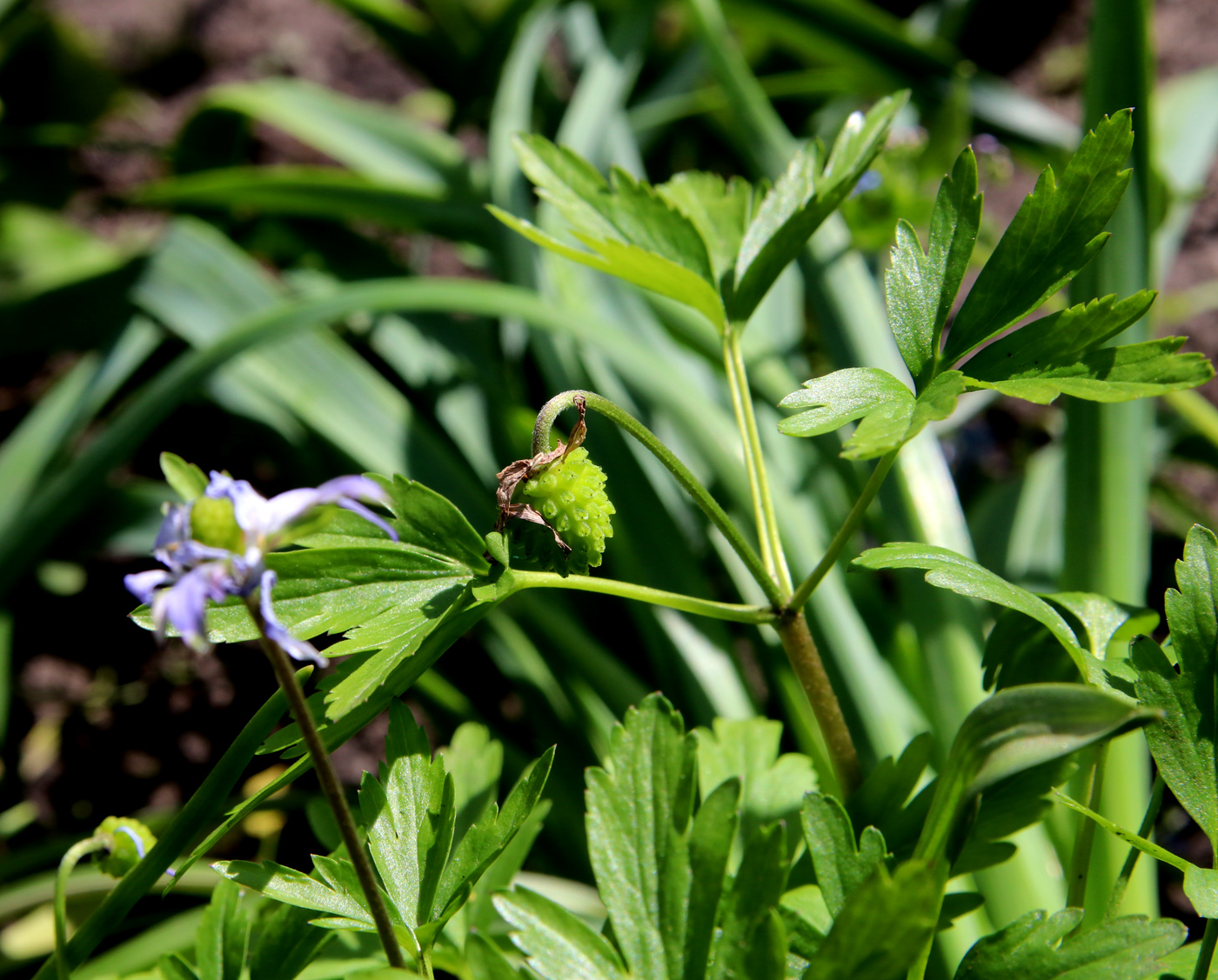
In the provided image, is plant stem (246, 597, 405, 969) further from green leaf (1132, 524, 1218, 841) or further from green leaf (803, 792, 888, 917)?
green leaf (1132, 524, 1218, 841)

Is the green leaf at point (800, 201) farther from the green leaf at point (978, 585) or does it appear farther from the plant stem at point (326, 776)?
the plant stem at point (326, 776)

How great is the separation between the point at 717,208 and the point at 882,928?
472 mm

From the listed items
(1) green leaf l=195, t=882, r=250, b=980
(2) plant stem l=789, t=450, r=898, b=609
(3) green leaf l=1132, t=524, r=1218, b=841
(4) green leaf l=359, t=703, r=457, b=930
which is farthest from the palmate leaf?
(1) green leaf l=195, t=882, r=250, b=980

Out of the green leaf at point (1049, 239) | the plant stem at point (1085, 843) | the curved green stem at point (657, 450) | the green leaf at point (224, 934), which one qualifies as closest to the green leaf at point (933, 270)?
the green leaf at point (1049, 239)

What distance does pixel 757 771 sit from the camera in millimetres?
589

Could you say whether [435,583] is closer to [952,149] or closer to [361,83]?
[952,149]

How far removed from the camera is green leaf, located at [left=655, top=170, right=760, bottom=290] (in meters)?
0.60

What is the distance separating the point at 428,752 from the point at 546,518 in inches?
5.8

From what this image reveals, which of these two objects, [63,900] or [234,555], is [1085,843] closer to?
[234,555]

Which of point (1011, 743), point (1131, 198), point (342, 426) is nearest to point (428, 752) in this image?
point (1011, 743)

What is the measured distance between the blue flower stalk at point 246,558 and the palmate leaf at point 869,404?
0.21 metres

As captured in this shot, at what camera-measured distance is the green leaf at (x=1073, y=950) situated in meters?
0.39

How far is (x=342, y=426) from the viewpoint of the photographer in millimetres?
1021

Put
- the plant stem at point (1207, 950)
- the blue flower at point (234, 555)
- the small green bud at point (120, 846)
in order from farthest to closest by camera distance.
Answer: the small green bud at point (120, 846) → the plant stem at point (1207, 950) → the blue flower at point (234, 555)
